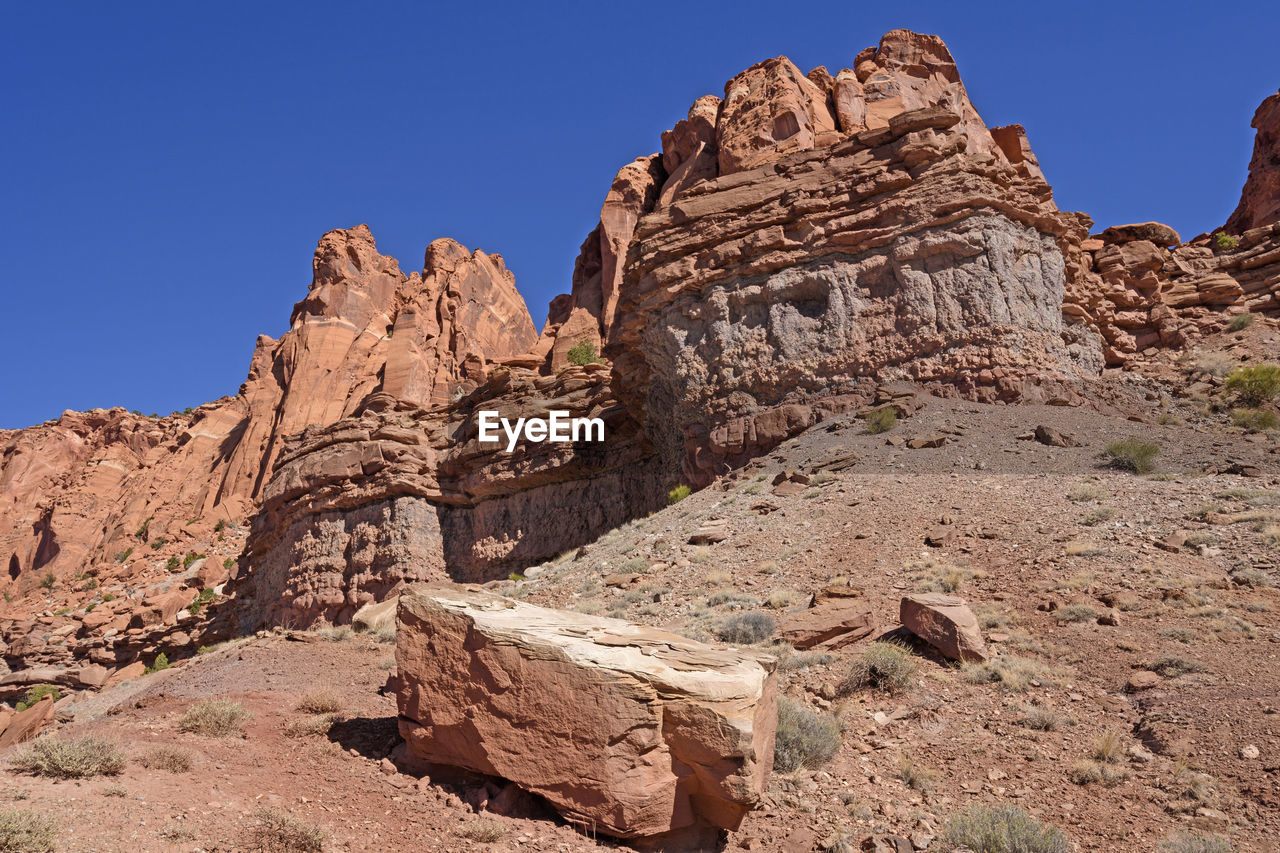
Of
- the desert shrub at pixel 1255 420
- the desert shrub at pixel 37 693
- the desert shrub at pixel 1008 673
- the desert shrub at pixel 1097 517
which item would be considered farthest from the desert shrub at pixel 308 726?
the desert shrub at pixel 37 693

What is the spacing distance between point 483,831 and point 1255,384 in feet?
80.8

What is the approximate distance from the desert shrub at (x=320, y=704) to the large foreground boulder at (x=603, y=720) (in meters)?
1.84

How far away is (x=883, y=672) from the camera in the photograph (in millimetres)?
Answer: 8617

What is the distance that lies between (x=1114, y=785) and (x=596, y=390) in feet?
81.0

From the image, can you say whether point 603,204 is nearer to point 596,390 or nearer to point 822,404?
point 596,390

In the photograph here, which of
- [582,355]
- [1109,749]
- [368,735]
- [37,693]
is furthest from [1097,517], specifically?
[37,693]

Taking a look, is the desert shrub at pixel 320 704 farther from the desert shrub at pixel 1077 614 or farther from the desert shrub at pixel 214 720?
the desert shrub at pixel 1077 614

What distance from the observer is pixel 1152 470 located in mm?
15812

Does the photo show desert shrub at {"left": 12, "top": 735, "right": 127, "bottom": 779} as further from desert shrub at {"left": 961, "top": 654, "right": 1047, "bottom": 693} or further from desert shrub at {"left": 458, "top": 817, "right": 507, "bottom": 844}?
desert shrub at {"left": 961, "top": 654, "right": 1047, "bottom": 693}

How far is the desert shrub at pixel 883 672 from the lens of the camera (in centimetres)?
852

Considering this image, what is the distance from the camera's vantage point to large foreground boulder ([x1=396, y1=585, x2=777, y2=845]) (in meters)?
5.73

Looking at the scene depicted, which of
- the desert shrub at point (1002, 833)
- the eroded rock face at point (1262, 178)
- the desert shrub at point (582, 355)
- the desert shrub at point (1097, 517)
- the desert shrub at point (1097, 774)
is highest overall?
the eroded rock face at point (1262, 178)

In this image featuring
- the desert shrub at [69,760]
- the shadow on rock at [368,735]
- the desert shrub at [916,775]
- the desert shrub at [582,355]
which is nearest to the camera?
the desert shrub at [69,760]

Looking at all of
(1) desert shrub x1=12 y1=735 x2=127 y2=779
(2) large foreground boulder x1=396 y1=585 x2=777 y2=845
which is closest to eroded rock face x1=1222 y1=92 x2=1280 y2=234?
(2) large foreground boulder x1=396 y1=585 x2=777 y2=845
